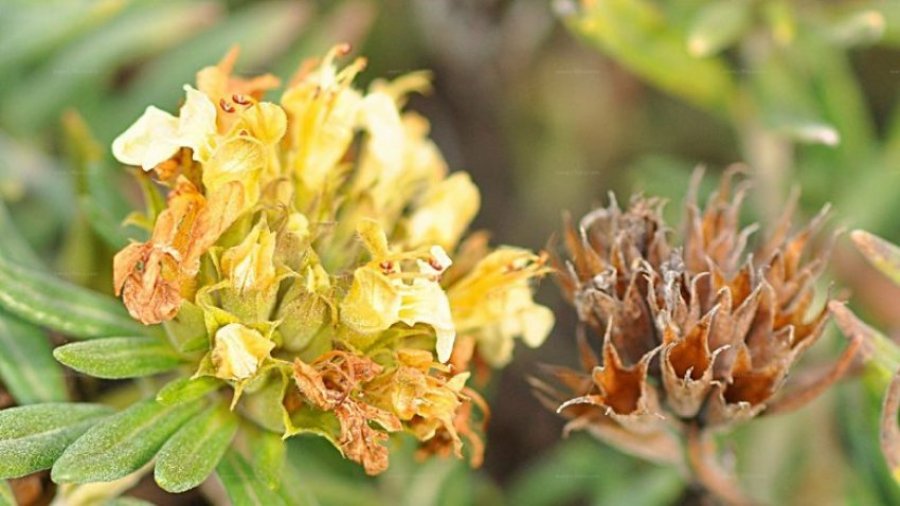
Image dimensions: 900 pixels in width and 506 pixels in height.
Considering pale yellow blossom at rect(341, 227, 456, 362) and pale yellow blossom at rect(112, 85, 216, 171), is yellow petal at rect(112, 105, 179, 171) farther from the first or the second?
pale yellow blossom at rect(341, 227, 456, 362)

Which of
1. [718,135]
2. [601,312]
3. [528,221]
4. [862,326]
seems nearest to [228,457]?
[601,312]

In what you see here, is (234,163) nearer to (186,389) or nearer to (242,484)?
(186,389)

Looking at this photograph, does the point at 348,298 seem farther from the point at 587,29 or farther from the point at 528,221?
the point at 528,221

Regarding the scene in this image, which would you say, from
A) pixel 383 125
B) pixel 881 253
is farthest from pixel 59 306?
pixel 881 253

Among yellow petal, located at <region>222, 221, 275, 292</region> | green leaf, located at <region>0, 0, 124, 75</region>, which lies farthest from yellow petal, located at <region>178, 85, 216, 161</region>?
green leaf, located at <region>0, 0, 124, 75</region>

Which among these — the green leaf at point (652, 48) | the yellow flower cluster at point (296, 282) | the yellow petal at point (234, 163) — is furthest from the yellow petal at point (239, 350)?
the green leaf at point (652, 48)
